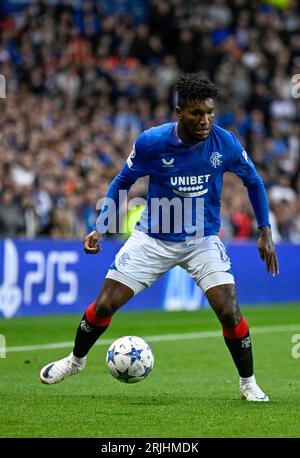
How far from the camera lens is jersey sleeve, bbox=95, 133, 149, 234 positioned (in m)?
8.73

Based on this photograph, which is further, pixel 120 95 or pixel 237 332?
pixel 120 95

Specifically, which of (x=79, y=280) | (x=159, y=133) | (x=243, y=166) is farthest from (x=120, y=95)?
(x=243, y=166)

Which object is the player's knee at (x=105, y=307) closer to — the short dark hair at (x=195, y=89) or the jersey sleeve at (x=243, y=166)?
the jersey sleeve at (x=243, y=166)

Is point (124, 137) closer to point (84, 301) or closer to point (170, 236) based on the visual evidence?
point (84, 301)

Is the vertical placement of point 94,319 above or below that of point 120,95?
below

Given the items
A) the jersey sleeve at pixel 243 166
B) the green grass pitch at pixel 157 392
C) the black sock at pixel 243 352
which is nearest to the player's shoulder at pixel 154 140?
the jersey sleeve at pixel 243 166

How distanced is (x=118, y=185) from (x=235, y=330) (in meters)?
1.51

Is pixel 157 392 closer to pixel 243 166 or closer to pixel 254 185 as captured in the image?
pixel 254 185

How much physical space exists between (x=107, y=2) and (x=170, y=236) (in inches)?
697

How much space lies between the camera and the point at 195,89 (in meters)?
8.34

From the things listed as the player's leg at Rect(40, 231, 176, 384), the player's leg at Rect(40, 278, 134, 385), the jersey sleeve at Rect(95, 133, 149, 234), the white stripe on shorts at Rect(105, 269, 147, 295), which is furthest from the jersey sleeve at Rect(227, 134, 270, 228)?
the player's leg at Rect(40, 278, 134, 385)
